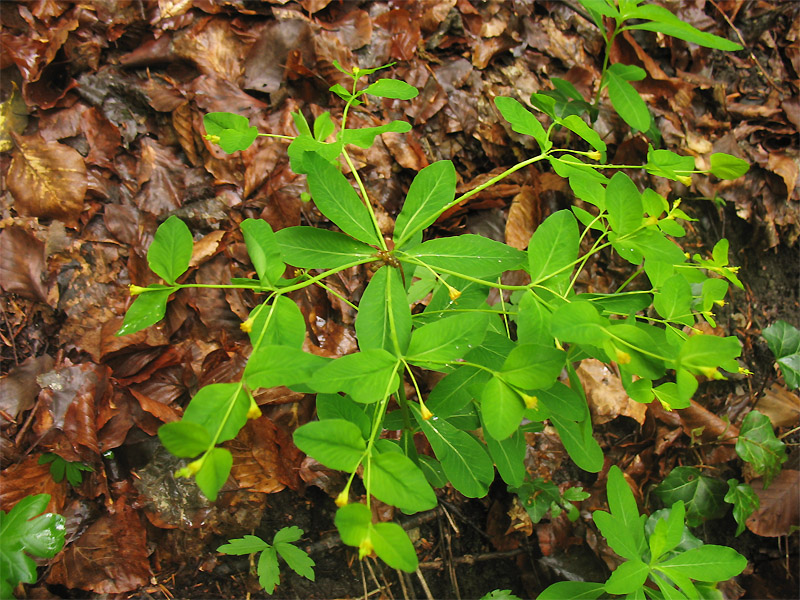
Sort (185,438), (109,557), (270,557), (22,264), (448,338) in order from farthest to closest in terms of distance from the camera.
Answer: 1. (22,264)
2. (109,557)
3. (270,557)
4. (448,338)
5. (185,438)

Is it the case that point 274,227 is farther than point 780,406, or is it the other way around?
point 780,406

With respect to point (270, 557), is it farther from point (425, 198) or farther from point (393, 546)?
point (425, 198)

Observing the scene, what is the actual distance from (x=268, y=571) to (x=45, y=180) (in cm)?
173

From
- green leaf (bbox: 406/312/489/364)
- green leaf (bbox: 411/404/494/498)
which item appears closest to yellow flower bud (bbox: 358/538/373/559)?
green leaf (bbox: 406/312/489/364)

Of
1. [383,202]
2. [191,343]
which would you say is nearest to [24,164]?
[191,343]

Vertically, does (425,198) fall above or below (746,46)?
below

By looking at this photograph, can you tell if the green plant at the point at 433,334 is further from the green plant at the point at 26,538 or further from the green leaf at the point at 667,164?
the green plant at the point at 26,538

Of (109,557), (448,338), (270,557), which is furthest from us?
(109,557)

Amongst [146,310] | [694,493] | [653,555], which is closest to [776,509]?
[694,493]

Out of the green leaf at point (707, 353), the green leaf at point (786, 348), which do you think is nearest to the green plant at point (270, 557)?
the green leaf at point (707, 353)

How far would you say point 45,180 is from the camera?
6.55 ft

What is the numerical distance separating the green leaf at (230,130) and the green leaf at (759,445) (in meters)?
2.14

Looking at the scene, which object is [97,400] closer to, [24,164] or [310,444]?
[24,164]

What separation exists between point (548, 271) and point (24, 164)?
6.88 feet
